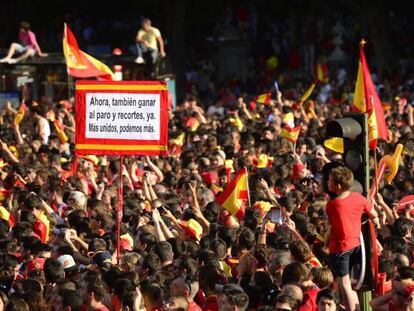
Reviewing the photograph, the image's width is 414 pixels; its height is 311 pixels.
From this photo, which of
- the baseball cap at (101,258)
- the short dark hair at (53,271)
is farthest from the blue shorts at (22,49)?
the short dark hair at (53,271)

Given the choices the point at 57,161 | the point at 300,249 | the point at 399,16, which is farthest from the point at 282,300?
the point at 399,16

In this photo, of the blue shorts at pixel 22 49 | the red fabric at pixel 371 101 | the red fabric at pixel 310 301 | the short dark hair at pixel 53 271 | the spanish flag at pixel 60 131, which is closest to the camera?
the red fabric at pixel 310 301

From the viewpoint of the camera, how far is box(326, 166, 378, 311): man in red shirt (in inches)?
435

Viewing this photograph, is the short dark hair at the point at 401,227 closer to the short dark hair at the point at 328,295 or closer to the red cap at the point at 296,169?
the short dark hair at the point at 328,295

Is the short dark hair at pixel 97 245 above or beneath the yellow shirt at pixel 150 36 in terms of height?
beneath

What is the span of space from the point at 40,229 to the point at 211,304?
399 centimetres

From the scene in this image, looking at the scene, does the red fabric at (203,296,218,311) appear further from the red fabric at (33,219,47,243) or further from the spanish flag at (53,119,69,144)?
the spanish flag at (53,119,69,144)

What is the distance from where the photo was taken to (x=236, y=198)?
1534 centimetres

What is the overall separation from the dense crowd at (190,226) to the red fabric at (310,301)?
0.03 ft

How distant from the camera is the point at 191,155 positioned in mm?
20062

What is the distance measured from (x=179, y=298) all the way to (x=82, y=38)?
40.0 metres

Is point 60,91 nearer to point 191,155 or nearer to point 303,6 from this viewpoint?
point 191,155

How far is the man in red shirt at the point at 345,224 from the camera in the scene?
1105cm

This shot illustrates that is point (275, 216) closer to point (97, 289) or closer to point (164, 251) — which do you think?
point (164, 251)
